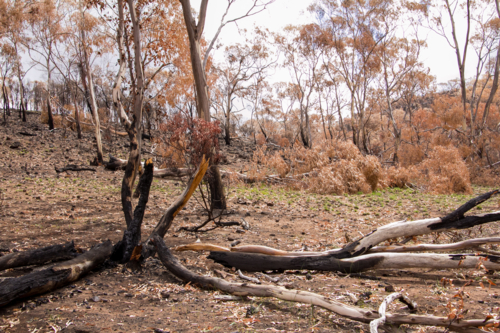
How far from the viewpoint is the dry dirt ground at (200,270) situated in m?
2.62

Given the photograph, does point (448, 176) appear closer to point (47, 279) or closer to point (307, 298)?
point (307, 298)

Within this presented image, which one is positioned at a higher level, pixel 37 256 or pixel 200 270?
pixel 37 256

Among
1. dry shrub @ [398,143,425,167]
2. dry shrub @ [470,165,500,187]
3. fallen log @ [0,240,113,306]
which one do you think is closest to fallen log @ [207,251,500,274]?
fallen log @ [0,240,113,306]

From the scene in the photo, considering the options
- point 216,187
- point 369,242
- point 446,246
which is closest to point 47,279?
point 369,242

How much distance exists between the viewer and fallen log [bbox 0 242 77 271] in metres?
3.50

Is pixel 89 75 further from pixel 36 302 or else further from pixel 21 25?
pixel 36 302

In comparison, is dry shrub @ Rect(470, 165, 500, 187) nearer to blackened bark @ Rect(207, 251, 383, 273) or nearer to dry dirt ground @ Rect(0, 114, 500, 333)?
dry dirt ground @ Rect(0, 114, 500, 333)

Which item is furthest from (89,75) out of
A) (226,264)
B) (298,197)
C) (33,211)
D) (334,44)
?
(334,44)

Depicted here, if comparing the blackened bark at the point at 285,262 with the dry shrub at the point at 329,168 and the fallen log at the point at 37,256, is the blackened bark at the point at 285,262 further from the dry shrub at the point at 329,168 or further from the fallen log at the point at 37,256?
the dry shrub at the point at 329,168

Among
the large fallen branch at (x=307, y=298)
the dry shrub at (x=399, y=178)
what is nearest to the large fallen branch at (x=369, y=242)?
the large fallen branch at (x=307, y=298)

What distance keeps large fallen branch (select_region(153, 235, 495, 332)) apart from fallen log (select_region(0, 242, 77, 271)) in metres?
1.03

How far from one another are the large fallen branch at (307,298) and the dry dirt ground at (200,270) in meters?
0.10

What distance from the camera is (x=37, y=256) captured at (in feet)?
12.1

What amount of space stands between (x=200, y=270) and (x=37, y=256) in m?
1.91
